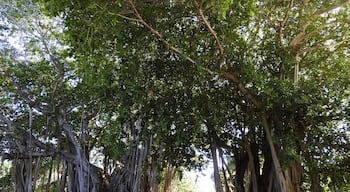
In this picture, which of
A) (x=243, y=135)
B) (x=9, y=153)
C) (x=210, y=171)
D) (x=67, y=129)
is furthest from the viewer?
(x=9, y=153)

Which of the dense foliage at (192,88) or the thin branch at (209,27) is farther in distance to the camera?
the dense foliage at (192,88)

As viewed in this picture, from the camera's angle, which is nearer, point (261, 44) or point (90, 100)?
point (261, 44)

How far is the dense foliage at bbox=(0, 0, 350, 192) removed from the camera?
3145mm

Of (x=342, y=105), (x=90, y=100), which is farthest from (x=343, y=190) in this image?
(x=90, y=100)

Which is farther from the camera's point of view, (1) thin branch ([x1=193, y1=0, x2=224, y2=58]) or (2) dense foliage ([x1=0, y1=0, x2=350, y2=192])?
(2) dense foliage ([x1=0, y1=0, x2=350, y2=192])

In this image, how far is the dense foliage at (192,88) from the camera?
314 cm

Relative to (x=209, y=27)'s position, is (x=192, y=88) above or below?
below

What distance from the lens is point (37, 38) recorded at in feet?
15.9

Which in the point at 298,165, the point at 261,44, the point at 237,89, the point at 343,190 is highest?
the point at 261,44

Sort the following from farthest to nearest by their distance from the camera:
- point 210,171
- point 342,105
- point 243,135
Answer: point 210,171
point 243,135
point 342,105

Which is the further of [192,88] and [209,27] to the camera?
[192,88]

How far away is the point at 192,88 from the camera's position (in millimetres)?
3809

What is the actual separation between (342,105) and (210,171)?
6.31 ft

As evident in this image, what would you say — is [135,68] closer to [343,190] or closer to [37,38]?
[37,38]
